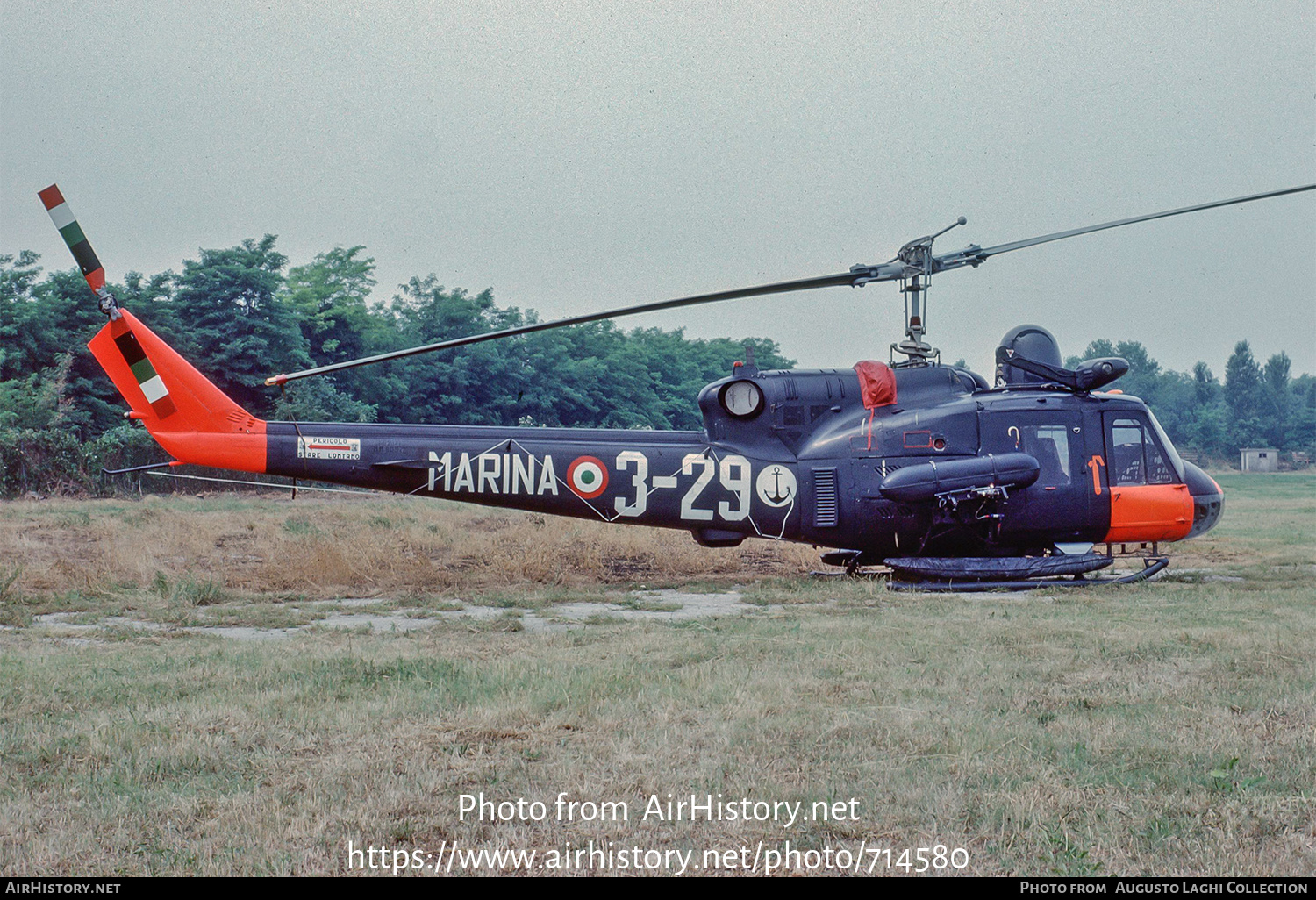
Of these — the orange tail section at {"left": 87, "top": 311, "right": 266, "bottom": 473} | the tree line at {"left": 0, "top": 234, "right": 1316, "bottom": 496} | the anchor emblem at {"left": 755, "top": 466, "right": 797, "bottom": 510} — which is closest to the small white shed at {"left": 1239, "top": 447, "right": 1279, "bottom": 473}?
the tree line at {"left": 0, "top": 234, "right": 1316, "bottom": 496}

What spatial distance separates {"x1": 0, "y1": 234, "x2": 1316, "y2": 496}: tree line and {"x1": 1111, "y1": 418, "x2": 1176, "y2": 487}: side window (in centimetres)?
2407

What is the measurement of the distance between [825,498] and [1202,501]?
4683 millimetres

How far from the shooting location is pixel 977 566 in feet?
36.0

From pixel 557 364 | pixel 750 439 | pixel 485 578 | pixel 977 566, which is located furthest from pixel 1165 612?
pixel 557 364

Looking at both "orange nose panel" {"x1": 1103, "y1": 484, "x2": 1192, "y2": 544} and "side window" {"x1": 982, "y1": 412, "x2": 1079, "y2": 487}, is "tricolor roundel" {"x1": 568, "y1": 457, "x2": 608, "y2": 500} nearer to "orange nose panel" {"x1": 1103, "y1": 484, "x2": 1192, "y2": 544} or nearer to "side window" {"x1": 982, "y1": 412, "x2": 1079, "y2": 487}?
"side window" {"x1": 982, "y1": 412, "x2": 1079, "y2": 487}

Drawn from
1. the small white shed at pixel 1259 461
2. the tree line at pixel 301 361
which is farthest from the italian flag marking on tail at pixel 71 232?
the small white shed at pixel 1259 461

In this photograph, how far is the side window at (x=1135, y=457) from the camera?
37.1ft

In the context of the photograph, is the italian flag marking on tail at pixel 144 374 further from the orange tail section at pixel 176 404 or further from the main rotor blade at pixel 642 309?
the main rotor blade at pixel 642 309

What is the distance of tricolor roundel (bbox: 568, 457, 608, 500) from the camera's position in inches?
436

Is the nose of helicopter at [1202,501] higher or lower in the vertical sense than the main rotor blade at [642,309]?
lower

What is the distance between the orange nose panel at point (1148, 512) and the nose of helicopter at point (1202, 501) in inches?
9.1

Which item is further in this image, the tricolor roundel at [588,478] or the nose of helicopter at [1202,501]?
the nose of helicopter at [1202,501]

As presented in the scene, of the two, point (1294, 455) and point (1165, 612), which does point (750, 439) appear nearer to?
point (1165, 612)

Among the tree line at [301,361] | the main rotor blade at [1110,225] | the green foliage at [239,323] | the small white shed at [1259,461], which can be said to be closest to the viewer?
the main rotor blade at [1110,225]
